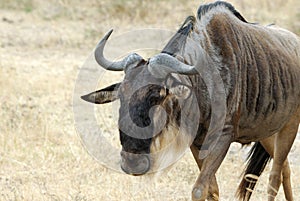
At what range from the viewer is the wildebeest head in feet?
13.2

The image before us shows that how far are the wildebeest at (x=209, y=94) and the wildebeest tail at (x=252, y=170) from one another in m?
0.01

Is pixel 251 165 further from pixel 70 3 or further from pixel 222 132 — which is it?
pixel 70 3

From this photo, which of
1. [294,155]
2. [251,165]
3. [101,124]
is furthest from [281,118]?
[101,124]

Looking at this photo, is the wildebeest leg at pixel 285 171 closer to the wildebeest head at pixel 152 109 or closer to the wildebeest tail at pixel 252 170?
the wildebeest tail at pixel 252 170

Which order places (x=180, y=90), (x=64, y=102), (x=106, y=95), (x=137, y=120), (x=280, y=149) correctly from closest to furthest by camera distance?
(x=137, y=120)
(x=180, y=90)
(x=106, y=95)
(x=280, y=149)
(x=64, y=102)

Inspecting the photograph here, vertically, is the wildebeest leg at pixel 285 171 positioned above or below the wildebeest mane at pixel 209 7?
below

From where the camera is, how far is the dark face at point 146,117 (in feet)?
13.2

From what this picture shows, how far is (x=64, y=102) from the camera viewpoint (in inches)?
323

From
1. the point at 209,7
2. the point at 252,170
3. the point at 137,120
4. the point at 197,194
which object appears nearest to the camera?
the point at 137,120

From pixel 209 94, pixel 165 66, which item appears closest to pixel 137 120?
pixel 165 66

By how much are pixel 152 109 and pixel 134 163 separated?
308mm

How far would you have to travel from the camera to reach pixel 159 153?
14.0ft

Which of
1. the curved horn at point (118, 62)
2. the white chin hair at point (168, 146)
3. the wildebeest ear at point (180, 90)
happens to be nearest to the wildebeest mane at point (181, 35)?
the curved horn at point (118, 62)

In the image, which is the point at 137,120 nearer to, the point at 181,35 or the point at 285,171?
the point at 181,35
